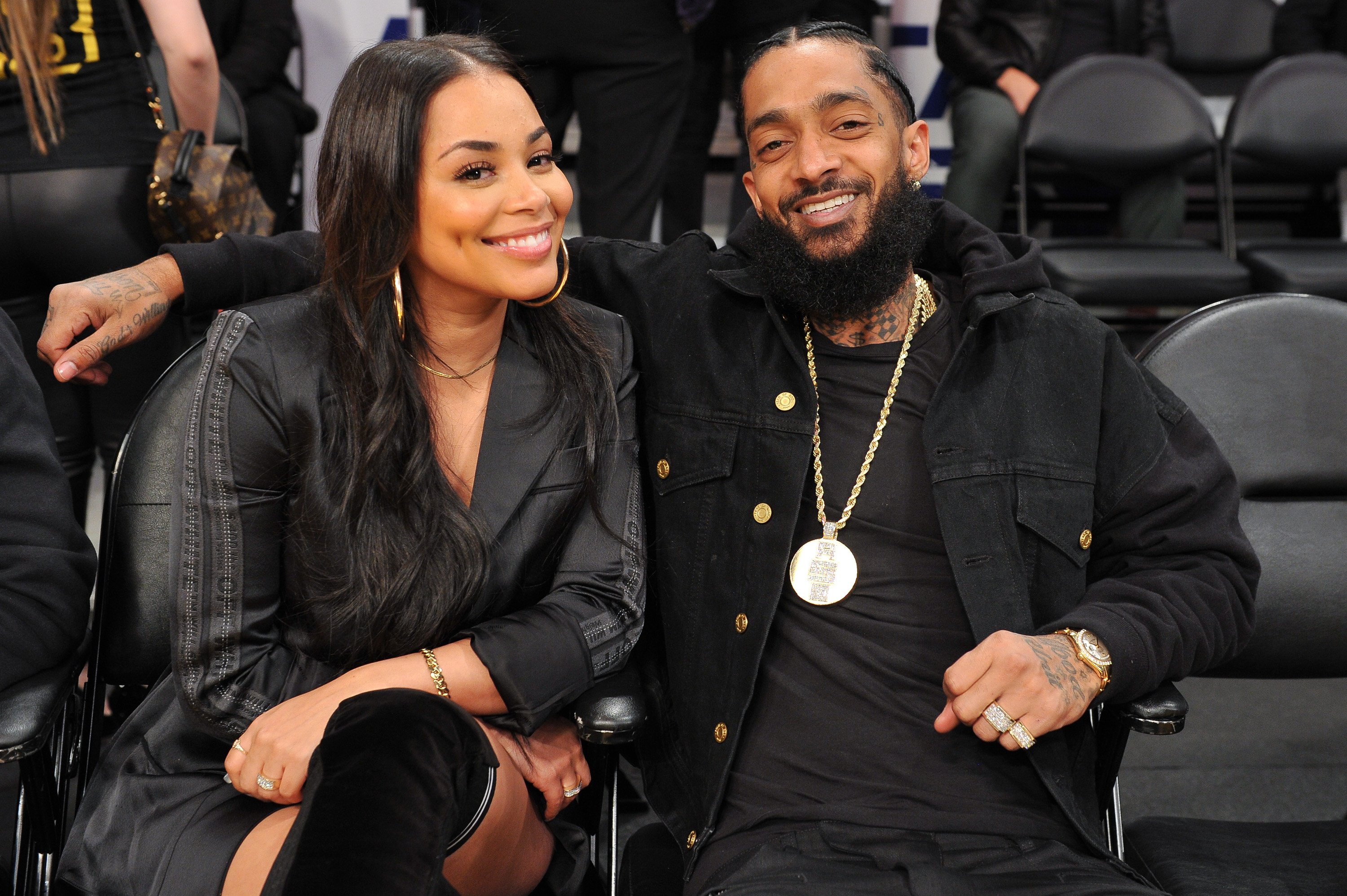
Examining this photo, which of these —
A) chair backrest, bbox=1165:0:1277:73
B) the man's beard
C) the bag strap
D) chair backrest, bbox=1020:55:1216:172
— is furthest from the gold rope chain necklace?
chair backrest, bbox=1165:0:1277:73

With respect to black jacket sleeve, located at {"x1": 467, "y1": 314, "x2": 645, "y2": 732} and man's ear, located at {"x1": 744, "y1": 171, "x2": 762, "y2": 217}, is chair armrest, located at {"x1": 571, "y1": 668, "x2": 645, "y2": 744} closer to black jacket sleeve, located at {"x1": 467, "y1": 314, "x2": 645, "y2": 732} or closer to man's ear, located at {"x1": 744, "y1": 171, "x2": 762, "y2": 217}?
black jacket sleeve, located at {"x1": 467, "y1": 314, "x2": 645, "y2": 732}

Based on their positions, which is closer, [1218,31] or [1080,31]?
[1080,31]

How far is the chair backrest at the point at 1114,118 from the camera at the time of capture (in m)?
4.43

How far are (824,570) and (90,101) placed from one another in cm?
180

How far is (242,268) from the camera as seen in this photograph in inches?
78.1

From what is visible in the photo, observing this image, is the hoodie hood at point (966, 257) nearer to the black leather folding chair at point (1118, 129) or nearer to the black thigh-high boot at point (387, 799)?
the black thigh-high boot at point (387, 799)

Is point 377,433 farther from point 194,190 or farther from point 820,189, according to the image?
point 194,190

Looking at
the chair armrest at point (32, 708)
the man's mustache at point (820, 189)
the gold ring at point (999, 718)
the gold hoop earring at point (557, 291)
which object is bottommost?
the gold ring at point (999, 718)

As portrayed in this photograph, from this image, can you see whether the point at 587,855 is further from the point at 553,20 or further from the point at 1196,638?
the point at 553,20

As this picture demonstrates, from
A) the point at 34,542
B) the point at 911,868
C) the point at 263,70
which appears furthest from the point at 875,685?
the point at 263,70

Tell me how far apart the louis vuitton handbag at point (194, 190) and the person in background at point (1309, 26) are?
4684 millimetres

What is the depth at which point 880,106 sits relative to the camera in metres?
2.09

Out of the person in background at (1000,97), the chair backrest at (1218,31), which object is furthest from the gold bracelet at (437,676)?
the chair backrest at (1218,31)

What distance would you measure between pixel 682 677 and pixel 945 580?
436 millimetres
